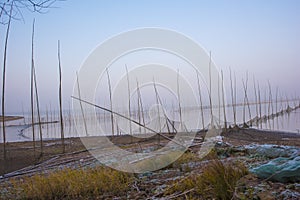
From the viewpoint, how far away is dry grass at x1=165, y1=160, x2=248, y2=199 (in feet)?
7.20

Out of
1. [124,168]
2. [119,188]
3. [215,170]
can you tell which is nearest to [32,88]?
[124,168]

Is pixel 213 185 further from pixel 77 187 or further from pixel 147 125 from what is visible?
pixel 147 125

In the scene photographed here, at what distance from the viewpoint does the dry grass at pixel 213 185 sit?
86.4 inches

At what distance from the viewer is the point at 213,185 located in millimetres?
2277

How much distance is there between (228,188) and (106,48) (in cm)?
267

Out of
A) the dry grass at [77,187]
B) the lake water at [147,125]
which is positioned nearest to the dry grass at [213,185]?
the dry grass at [77,187]

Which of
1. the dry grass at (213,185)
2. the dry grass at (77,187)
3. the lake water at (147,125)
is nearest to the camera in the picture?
the dry grass at (213,185)

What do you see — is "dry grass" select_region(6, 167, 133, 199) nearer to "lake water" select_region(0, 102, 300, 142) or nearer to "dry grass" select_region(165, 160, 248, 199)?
"dry grass" select_region(165, 160, 248, 199)

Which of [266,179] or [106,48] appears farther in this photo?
[106,48]

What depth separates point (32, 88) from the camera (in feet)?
20.9

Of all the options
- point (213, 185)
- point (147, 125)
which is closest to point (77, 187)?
point (213, 185)

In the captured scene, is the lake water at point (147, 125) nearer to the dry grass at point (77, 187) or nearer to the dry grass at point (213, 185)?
the dry grass at point (77, 187)

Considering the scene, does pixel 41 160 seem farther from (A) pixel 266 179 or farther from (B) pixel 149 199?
(A) pixel 266 179

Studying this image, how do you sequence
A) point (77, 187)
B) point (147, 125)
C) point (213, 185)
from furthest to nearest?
point (147, 125)
point (77, 187)
point (213, 185)
